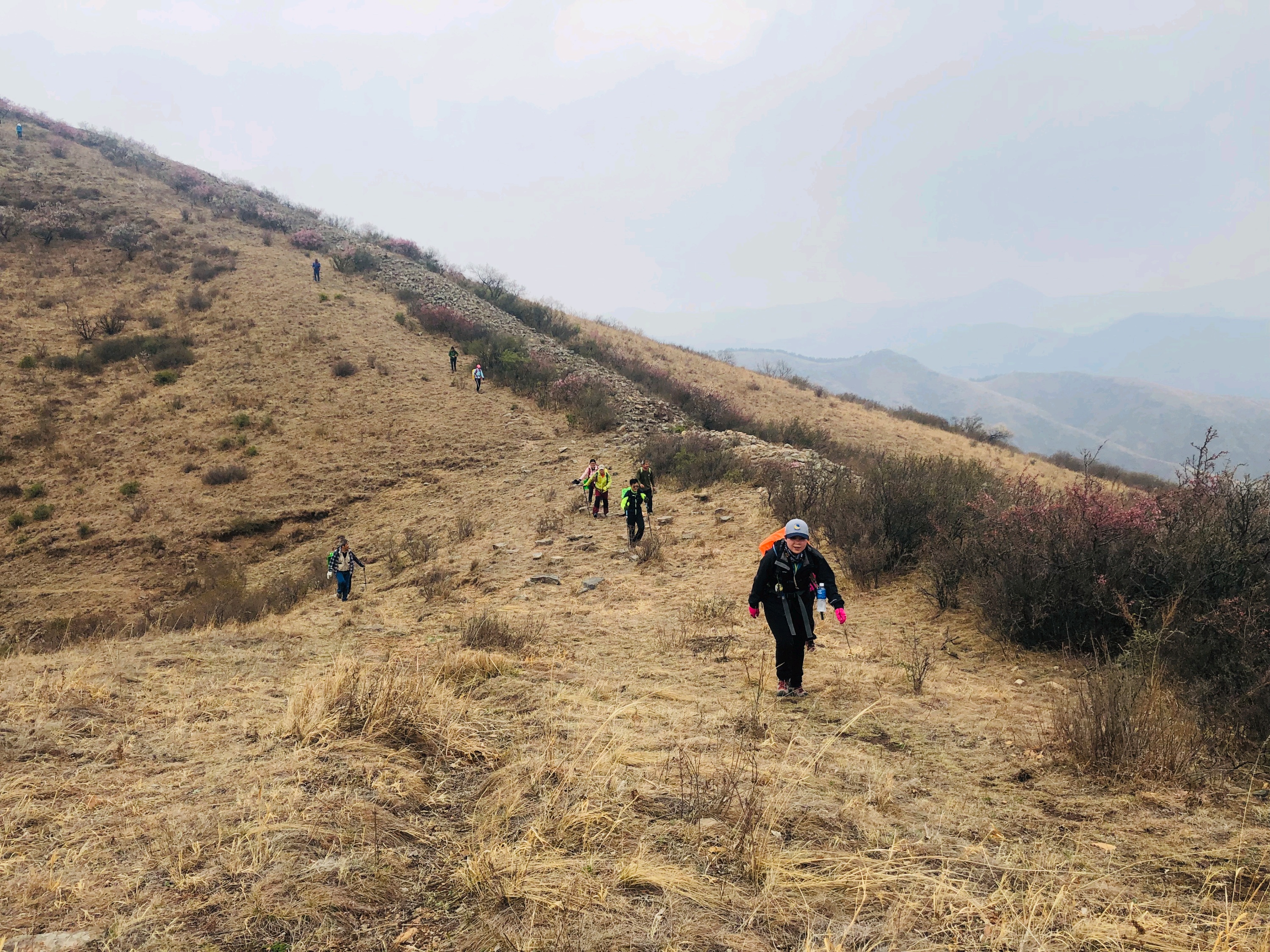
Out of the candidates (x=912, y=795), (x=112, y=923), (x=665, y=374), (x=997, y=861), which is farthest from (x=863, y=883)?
(x=665, y=374)

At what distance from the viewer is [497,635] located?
23.0 feet

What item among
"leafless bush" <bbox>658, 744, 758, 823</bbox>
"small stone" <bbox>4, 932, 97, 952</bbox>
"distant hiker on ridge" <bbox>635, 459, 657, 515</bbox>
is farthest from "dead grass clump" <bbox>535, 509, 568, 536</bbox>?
"small stone" <bbox>4, 932, 97, 952</bbox>

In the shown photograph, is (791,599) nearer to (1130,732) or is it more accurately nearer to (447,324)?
(1130,732)

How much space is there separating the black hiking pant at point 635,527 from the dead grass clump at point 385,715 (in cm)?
725

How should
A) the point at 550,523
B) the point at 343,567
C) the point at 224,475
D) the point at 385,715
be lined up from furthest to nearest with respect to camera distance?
1. the point at 224,475
2. the point at 550,523
3. the point at 343,567
4. the point at 385,715

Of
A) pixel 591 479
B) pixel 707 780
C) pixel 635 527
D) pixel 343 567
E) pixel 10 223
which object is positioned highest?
pixel 10 223

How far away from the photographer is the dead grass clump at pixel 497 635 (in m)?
6.80

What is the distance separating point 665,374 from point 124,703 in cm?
2520

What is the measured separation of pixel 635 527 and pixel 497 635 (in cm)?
572

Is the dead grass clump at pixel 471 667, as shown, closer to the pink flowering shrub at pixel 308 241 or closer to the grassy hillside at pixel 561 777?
the grassy hillside at pixel 561 777

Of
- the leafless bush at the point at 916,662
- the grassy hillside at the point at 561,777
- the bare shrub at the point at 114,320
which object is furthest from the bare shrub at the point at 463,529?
the bare shrub at the point at 114,320

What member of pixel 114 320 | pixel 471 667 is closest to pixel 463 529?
pixel 471 667

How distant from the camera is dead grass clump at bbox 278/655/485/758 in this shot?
4.07 metres

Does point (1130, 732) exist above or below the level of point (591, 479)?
below
